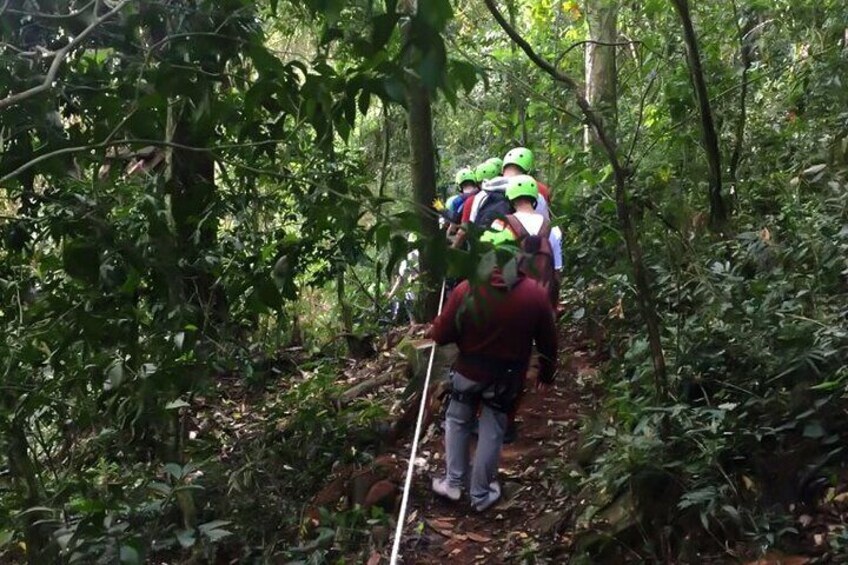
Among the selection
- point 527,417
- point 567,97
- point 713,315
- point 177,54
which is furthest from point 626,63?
point 177,54

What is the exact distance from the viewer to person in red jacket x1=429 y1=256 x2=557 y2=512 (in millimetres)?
4836

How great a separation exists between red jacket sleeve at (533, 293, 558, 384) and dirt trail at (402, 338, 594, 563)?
64cm

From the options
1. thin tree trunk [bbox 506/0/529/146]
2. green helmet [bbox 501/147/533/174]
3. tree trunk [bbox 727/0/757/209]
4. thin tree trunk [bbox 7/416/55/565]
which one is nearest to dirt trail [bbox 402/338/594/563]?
thin tree trunk [bbox 7/416/55/565]

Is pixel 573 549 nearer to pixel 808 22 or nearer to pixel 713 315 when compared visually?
pixel 713 315

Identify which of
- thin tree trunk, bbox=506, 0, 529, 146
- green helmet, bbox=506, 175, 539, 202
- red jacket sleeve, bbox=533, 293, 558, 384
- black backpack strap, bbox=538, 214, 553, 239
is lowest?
red jacket sleeve, bbox=533, 293, 558, 384

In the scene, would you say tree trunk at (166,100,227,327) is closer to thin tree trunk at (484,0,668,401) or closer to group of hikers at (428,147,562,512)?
group of hikers at (428,147,562,512)

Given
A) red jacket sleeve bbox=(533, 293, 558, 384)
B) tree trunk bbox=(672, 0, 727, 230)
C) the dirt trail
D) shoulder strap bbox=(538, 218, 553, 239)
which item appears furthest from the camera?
shoulder strap bbox=(538, 218, 553, 239)

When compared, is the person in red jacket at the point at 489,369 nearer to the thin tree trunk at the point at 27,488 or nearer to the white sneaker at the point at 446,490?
the white sneaker at the point at 446,490

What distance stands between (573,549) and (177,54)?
283 cm

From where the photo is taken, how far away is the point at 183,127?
4.79 m

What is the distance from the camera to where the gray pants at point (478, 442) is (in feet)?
16.5

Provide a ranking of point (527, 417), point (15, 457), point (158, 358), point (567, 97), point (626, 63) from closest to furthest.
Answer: point (158, 358) < point (15, 457) < point (527, 417) < point (567, 97) < point (626, 63)

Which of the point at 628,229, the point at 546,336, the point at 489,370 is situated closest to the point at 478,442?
the point at 489,370

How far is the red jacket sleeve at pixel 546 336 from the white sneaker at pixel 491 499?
76 centimetres
